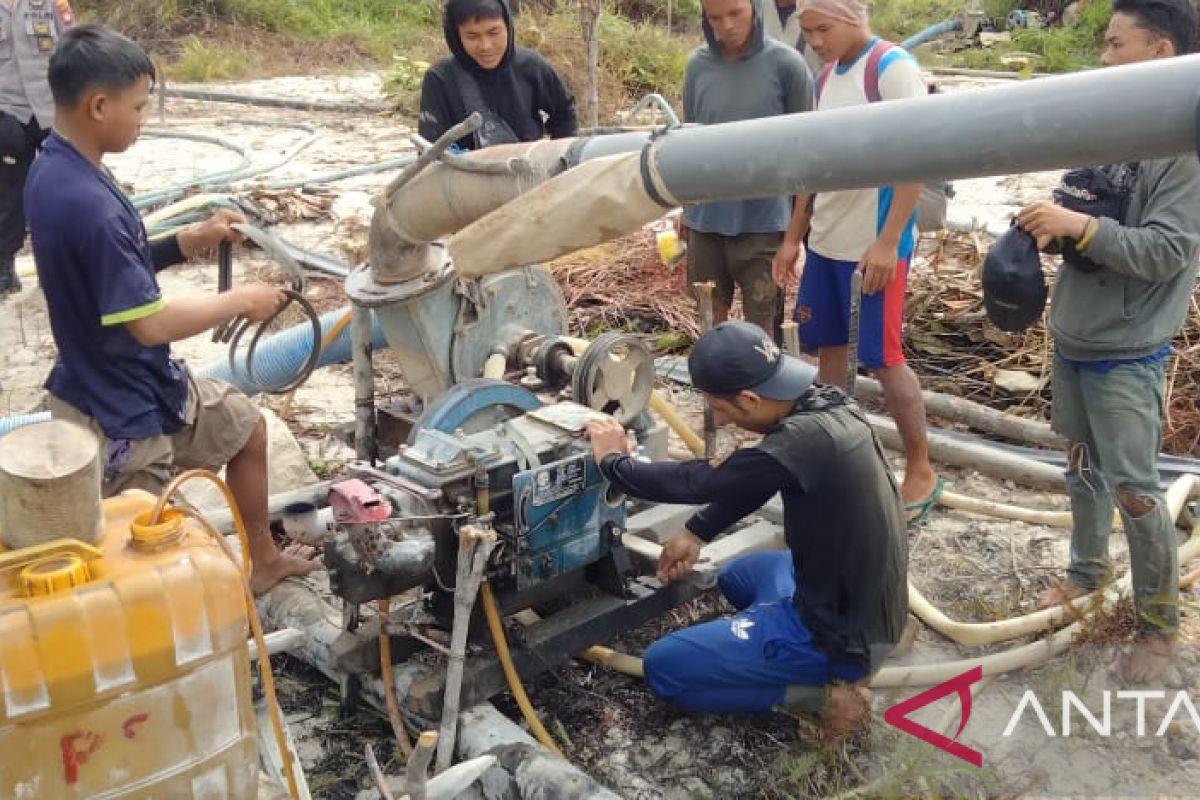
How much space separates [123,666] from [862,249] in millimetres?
3040

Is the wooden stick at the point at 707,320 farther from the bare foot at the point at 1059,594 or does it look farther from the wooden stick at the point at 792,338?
the bare foot at the point at 1059,594

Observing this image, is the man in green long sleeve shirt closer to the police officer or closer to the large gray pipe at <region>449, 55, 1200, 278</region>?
the large gray pipe at <region>449, 55, 1200, 278</region>

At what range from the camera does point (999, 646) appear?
3.80m

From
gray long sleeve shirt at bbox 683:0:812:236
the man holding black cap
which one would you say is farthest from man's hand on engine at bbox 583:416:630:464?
gray long sleeve shirt at bbox 683:0:812:236

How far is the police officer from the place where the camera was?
268 inches

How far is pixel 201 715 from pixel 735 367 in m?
1.54

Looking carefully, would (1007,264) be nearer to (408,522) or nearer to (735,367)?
(735,367)

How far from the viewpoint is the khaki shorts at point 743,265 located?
498 cm

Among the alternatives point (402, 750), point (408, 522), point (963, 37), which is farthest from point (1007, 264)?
point (963, 37)

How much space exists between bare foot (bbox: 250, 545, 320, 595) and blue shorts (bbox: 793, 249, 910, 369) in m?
2.12

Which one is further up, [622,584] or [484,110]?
[484,110]

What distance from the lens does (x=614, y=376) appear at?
3924mm

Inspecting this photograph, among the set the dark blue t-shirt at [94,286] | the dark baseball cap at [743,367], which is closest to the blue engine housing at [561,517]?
the dark baseball cap at [743,367]

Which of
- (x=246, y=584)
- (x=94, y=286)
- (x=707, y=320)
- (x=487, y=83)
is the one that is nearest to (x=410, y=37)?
(x=487, y=83)
